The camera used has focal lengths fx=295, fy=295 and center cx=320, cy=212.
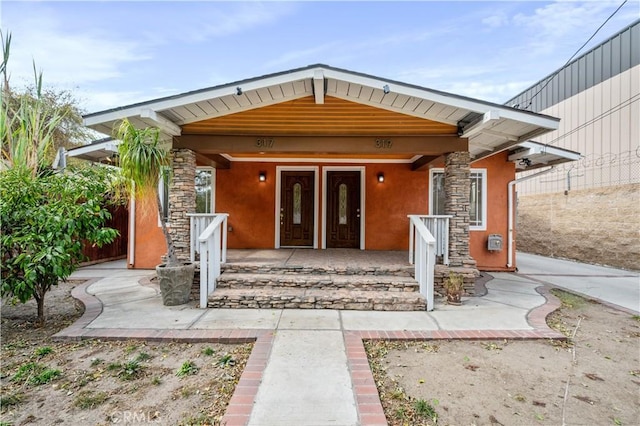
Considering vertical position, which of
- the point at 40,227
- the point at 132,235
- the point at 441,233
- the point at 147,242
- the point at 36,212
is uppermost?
the point at 36,212

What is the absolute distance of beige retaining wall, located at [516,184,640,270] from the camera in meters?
7.53

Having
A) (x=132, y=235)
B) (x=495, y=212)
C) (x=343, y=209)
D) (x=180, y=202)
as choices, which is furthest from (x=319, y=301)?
(x=495, y=212)

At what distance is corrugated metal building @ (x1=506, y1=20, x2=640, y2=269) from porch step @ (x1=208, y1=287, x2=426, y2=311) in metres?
7.42

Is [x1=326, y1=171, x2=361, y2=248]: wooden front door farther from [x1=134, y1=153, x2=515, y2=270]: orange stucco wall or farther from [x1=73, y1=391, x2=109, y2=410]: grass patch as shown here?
[x1=73, y1=391, x2=109, y2=410]: grass patch

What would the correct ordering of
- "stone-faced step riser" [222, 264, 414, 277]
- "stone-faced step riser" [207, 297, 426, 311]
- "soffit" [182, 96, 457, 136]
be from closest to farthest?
"stone-faced step riser" [207, 297, 426, 311]
"soffit" [182, 96, 457, 136]
"stone-faced step riser" [222, 264, 414, 277]

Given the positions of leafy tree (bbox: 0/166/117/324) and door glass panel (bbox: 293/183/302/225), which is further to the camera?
door glass panel (bbox: 293/183/302/225)

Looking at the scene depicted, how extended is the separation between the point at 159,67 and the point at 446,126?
914cm

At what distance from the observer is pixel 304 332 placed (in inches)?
130

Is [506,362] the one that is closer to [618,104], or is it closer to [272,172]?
[272,172]

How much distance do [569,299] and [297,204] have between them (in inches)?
224

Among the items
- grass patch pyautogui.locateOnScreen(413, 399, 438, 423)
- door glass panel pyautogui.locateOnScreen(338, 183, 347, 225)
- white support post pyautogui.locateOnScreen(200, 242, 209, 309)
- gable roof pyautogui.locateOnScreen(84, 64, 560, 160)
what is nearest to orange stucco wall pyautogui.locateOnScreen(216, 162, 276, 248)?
door glass panel pyautogui.locateOnScreen(338, 183, 347, 225)

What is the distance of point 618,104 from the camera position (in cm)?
767

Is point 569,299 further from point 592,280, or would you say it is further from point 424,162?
point 424,162

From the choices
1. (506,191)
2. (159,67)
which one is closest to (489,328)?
(506,191)
